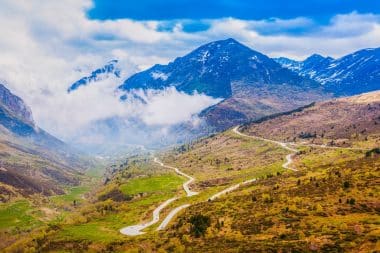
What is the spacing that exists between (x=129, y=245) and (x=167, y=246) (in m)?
26.0

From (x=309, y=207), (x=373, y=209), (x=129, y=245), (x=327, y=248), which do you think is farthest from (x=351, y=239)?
(x=129, y=245)

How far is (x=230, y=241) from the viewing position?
534 ft

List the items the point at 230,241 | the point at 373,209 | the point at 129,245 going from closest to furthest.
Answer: the point at 230,241
the point at 373,209
the point at 129,245

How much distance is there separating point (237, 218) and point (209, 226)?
13.1 m

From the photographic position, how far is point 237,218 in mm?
198000

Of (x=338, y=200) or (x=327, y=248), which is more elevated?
Answer: (x=338, y=200)

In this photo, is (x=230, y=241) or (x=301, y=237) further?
(x=230, y=241)

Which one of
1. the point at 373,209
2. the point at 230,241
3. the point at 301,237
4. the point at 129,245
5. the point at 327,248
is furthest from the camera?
the point at 129,245

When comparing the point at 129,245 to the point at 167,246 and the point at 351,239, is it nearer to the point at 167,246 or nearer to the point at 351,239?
the point at 167,246

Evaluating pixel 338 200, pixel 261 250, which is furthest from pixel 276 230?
pixel 338 200

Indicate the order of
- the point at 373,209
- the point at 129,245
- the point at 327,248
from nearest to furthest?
the point at 327,248 < the point at 373,209 < the point at 129,245

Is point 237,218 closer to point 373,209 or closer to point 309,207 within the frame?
point 309,207

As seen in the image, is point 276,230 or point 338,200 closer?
point 276,230

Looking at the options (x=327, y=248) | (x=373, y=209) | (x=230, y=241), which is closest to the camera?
(x=327, y=248)
